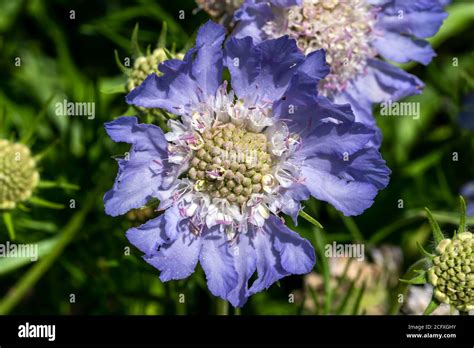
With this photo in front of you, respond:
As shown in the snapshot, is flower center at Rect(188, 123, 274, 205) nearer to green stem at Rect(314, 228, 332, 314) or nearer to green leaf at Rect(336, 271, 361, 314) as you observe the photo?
green stem at Rect(314, 228, 332, 314)

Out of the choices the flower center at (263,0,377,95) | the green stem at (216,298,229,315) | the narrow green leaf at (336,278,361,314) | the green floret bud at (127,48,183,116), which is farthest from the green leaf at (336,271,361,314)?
the green floret bud at (127,48,183,116)

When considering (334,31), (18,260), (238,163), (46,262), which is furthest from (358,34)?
(18,260)

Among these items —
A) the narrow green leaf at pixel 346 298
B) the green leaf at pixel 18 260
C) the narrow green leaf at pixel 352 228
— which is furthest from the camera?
the narrow green leaf at pixel 352 228

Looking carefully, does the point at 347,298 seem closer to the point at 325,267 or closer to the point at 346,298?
the point at 346,298

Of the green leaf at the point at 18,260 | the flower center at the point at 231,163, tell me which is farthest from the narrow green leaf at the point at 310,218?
the green leaf at the point at 18,260

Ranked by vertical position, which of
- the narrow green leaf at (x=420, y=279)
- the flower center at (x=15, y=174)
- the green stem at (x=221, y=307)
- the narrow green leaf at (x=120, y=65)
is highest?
the narrow green leaf at (x=120, y=65)

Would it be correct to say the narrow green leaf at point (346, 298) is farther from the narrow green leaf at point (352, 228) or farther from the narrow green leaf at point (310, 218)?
the narrow green leaf at point (310, 218)

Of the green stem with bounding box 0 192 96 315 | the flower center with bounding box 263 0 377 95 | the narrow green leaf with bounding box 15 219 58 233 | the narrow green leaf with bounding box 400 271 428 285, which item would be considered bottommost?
the narrow green leaf with bounding box 400 271 428 285
